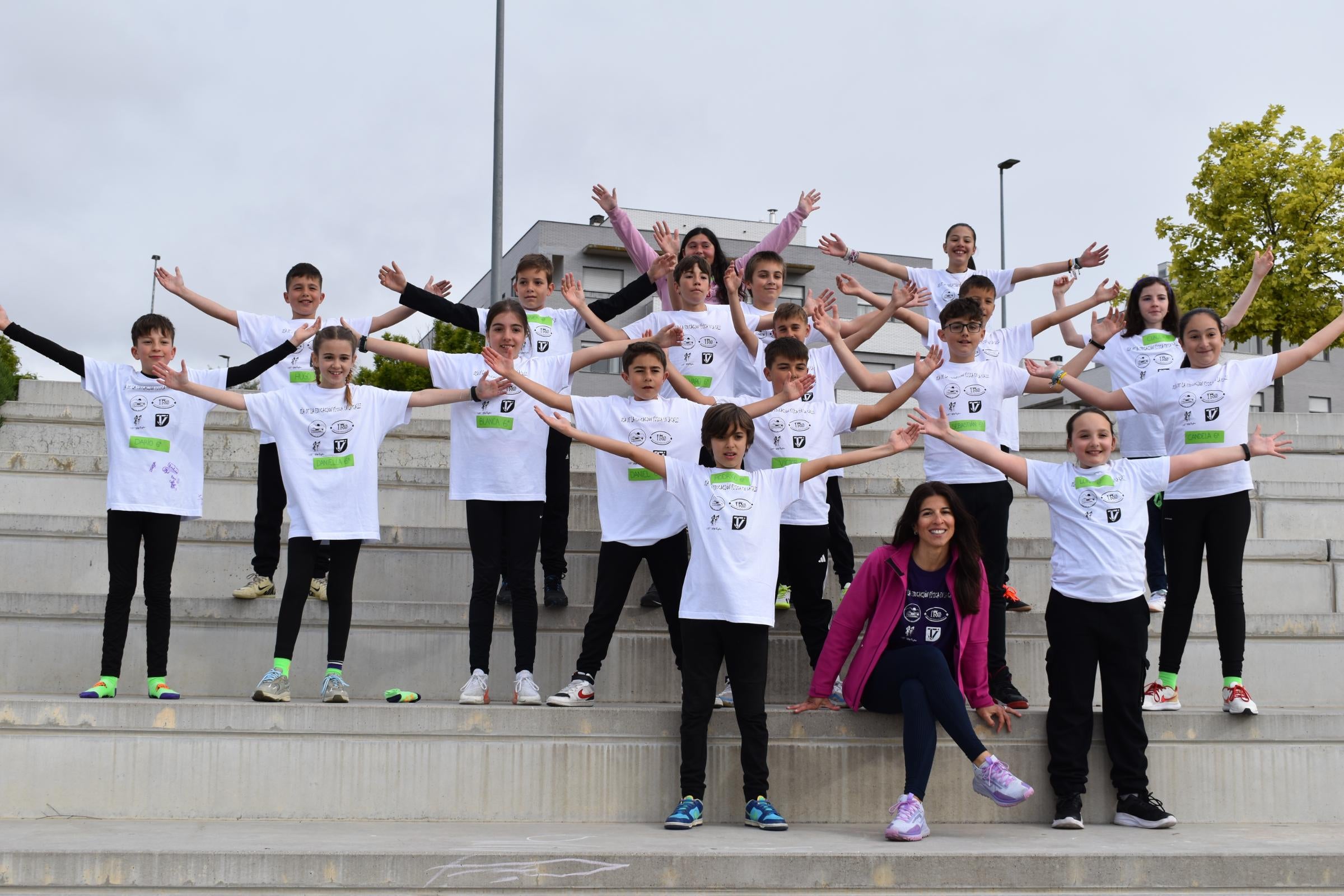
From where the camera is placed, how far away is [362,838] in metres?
4.91

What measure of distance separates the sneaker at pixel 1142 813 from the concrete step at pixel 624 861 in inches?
10.3

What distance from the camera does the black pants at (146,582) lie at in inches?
241

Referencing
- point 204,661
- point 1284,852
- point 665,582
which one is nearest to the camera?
point 1284,852

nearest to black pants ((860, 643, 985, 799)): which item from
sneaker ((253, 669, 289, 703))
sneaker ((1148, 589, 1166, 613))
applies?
sneaker ((253, 669, 289, 703))

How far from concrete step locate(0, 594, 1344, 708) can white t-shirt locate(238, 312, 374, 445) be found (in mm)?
1718

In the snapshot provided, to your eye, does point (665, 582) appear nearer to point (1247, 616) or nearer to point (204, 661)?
point (204, 661)

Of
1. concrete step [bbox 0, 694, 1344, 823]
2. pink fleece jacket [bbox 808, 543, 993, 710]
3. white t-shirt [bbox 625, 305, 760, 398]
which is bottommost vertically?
concrete step [bbox 0, 694, 1344, 823]

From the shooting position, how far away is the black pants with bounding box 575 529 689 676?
238 inches

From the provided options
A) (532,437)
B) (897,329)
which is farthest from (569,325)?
(897,329)

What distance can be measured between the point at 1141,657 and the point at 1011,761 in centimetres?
79

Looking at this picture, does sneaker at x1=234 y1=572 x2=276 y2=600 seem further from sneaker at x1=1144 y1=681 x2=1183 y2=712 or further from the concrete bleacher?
sneaker at x1=1144 y1=681 x2=1183 y2=712

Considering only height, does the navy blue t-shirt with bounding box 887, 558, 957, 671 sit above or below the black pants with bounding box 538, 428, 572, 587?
below

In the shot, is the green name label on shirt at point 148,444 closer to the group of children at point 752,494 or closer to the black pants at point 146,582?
the group of children at point 752,494

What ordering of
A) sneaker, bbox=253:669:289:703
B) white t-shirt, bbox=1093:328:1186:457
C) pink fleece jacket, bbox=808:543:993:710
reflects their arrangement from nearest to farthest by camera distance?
pink fleece jacket, bbox=808:543:993:710 < sneaker, bbox=253:669:289:703 < white t-shirt, bbox=1093:328:1186:457
